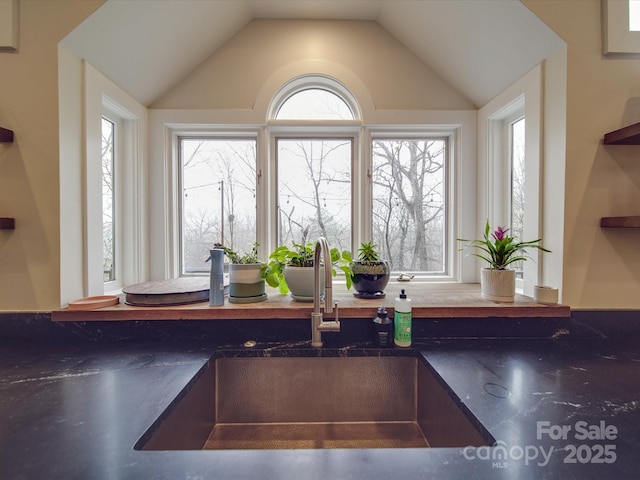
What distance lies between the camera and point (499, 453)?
0.55 m

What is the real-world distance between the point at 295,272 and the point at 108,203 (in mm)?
996

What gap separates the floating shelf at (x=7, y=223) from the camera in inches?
40.8

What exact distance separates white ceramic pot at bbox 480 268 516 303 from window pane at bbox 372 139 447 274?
476 millimetres

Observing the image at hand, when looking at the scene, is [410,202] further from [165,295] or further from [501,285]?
[165,295]

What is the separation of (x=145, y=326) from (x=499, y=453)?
3.72 feet

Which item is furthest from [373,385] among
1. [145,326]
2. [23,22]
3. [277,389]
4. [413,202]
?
[23,22]

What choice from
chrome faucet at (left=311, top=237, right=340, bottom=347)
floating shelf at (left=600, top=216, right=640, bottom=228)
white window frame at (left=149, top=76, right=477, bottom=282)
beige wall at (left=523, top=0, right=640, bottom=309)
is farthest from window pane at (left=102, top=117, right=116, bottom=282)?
floating shelf at (left=600, top=216, right=640, bottom=228)

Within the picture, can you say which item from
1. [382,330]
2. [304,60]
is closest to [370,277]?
[382,330]

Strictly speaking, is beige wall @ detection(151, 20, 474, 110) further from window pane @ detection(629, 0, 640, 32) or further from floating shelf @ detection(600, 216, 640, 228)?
floating shelf @ detection(600, 216, 640, 228)

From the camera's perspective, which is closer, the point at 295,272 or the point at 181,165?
the point at 295,272

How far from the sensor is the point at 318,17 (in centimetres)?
151

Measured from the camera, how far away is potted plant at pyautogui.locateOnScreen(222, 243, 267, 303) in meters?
1.21

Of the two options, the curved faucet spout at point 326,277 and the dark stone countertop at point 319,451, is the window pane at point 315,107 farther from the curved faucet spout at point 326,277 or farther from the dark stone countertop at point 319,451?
the dark stone countertop at point 319,451

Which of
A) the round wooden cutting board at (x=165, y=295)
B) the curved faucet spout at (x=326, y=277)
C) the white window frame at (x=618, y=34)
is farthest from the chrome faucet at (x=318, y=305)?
the white window frame at (x=618, y=34)
